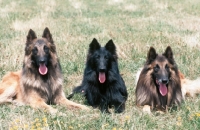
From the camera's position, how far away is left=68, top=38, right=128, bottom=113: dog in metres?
5.66

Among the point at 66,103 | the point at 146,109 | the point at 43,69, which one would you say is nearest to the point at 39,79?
the point at 43,69

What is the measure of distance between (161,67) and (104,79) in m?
1.05

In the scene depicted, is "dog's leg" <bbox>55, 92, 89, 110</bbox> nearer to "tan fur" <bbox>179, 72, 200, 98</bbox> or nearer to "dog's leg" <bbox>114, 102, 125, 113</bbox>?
"dog's leg" <bbox>114, 102, 125, 113</bbox>

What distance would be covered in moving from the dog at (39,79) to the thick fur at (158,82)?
1107mm

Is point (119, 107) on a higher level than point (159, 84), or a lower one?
lower

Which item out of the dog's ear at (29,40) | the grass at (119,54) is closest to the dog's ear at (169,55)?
the grass at (119,54)

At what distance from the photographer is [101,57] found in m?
5.59

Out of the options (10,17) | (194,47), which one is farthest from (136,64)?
(10,17)

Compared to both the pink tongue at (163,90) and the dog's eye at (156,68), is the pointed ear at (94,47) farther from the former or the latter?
the pink tongue at (163,90)

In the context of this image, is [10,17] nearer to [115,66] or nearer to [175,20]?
[175,20]

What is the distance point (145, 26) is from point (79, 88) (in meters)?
6.86

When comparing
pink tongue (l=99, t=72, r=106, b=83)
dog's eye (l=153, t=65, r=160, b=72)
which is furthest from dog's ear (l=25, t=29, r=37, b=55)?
dog's eye (l=153, t=65, r=160, b=72)

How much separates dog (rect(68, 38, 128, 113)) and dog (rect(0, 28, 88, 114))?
13.7 inches

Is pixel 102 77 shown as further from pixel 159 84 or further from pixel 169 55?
pixel 169 55
